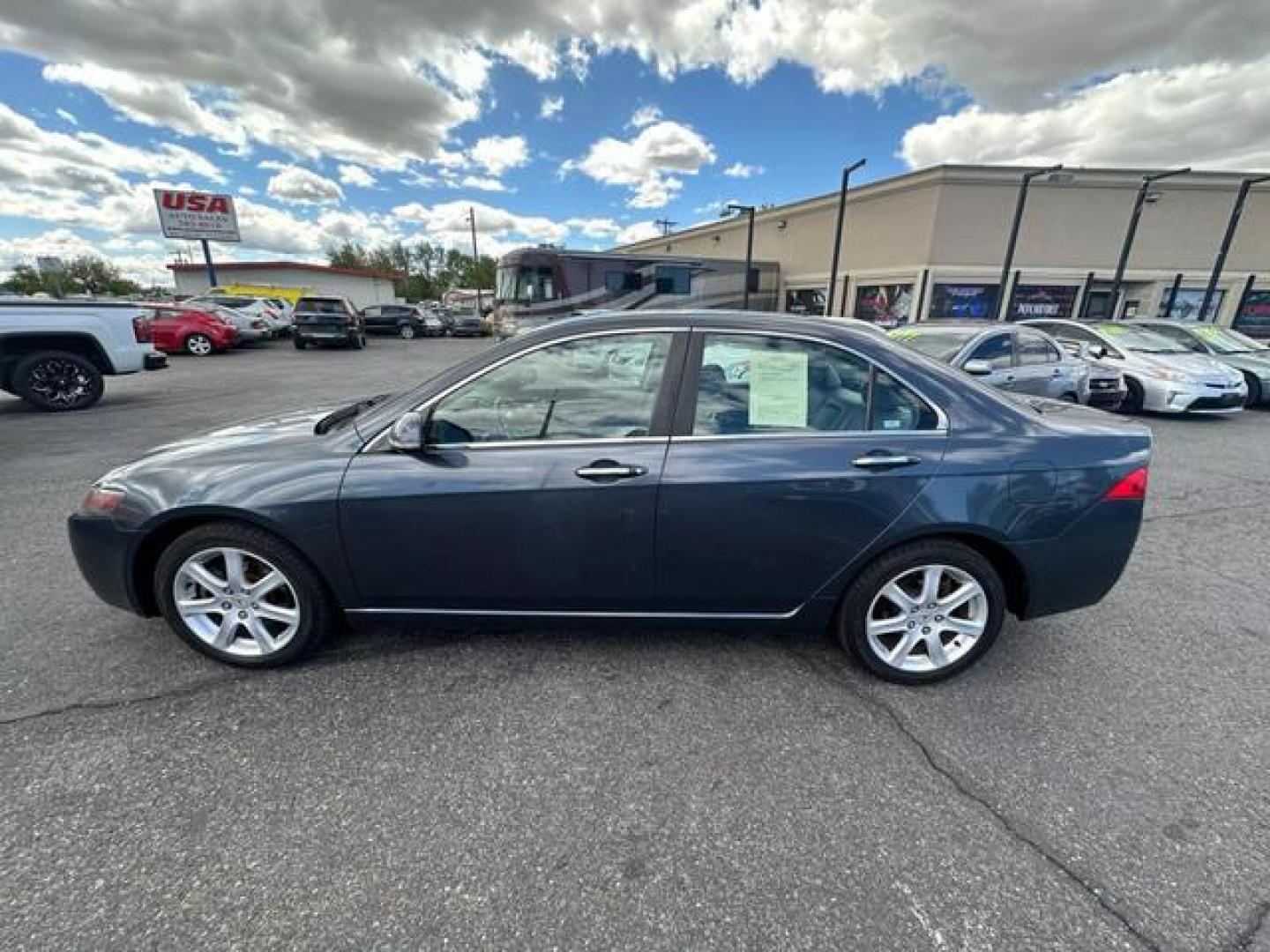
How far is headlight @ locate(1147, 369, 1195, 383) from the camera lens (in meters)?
8.07

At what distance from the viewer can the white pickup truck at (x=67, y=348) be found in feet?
24.8

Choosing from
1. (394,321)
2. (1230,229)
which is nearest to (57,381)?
(394,321)

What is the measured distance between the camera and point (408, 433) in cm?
221

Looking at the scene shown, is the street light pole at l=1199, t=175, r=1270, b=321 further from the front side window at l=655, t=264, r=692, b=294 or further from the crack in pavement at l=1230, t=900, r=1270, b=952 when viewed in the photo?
the crack in pavement at l=1230, t=900, r=1270, b=952

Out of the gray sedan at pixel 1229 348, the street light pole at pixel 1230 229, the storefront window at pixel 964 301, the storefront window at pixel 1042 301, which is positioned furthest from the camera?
the storefront window at pixel 1042 301

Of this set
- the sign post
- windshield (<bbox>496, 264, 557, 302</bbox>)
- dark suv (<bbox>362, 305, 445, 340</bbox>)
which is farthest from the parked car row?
the sign post

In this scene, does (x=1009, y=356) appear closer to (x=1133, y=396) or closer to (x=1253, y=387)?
(x=1133, y=396)

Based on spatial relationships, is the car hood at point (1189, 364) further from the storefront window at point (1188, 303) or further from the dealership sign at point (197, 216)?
the dealership sign at point (197, 216)

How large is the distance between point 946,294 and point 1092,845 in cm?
2521

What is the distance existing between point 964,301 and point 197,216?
122 ft

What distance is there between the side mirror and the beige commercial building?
81.9 feet

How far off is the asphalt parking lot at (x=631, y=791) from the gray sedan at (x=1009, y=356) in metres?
4.34

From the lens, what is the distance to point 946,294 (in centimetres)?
2253

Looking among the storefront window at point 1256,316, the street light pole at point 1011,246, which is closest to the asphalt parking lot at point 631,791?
the street light pole at point 1011,246
